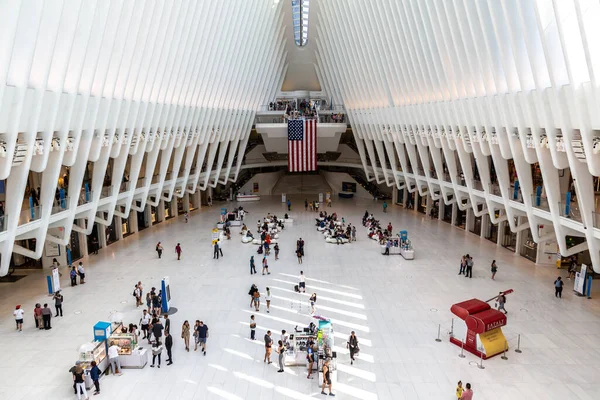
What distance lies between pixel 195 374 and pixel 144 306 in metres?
5.09

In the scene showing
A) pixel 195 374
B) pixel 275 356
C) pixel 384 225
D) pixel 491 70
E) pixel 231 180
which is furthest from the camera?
pixel 231 180

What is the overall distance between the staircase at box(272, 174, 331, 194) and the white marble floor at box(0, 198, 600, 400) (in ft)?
71.8

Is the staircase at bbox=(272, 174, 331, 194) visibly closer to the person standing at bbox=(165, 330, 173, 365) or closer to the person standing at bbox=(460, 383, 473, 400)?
the person standing at bbox=(165, 330, 173, 365)

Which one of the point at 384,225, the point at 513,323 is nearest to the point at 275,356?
the point at 513,323

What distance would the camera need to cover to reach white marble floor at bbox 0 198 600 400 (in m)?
10.5

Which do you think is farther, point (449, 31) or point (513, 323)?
point (449, 31)

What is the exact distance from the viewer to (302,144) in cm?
3456

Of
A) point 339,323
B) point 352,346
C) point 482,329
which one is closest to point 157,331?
point 352,346

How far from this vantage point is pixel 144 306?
15.4 m

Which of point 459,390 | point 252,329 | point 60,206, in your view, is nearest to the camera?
point 459,390

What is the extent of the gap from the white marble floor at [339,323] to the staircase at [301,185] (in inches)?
861

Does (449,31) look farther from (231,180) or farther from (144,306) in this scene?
(231,180)

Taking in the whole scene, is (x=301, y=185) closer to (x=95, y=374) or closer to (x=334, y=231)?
(x=334, y=231)

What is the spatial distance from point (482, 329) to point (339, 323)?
4.15 metres
